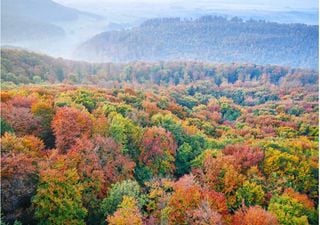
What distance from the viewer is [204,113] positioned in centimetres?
11931

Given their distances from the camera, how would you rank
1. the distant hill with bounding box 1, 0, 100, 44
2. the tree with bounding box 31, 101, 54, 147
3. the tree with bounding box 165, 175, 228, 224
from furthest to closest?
the distant hill with bounding box 1, 0, 100, 44 → the tree with bounding box 31, 101, 54, 147 → the tree with bounding box 165, 175, 228, 224

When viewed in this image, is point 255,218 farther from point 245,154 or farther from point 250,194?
point 245,154

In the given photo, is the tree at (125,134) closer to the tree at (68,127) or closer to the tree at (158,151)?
the tree at (158,151)

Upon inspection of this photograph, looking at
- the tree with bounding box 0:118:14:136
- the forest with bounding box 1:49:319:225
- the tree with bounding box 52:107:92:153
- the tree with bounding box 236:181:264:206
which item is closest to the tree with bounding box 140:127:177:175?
the forest with bounding box 1:49:319:225

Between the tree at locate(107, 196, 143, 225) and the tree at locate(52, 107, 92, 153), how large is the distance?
37.7 ft

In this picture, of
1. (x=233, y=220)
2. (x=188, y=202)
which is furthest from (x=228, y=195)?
(x=188, y=202)

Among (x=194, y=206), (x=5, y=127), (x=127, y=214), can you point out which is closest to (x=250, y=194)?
(x=194, y=206)

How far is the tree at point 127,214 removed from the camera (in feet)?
114

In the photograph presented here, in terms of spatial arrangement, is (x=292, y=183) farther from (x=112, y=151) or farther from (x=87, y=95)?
(x=87, y=95)

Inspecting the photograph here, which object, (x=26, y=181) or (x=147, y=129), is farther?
(x=147, y=129)

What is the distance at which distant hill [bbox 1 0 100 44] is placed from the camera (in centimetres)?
12744

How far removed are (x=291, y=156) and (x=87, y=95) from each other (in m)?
34.3

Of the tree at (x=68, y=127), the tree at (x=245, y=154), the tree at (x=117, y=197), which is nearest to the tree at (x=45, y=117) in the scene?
the tree at (x=68, y=127)

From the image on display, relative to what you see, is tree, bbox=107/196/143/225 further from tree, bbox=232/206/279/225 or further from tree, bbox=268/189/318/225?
tree, bbox=268/189/318/225
